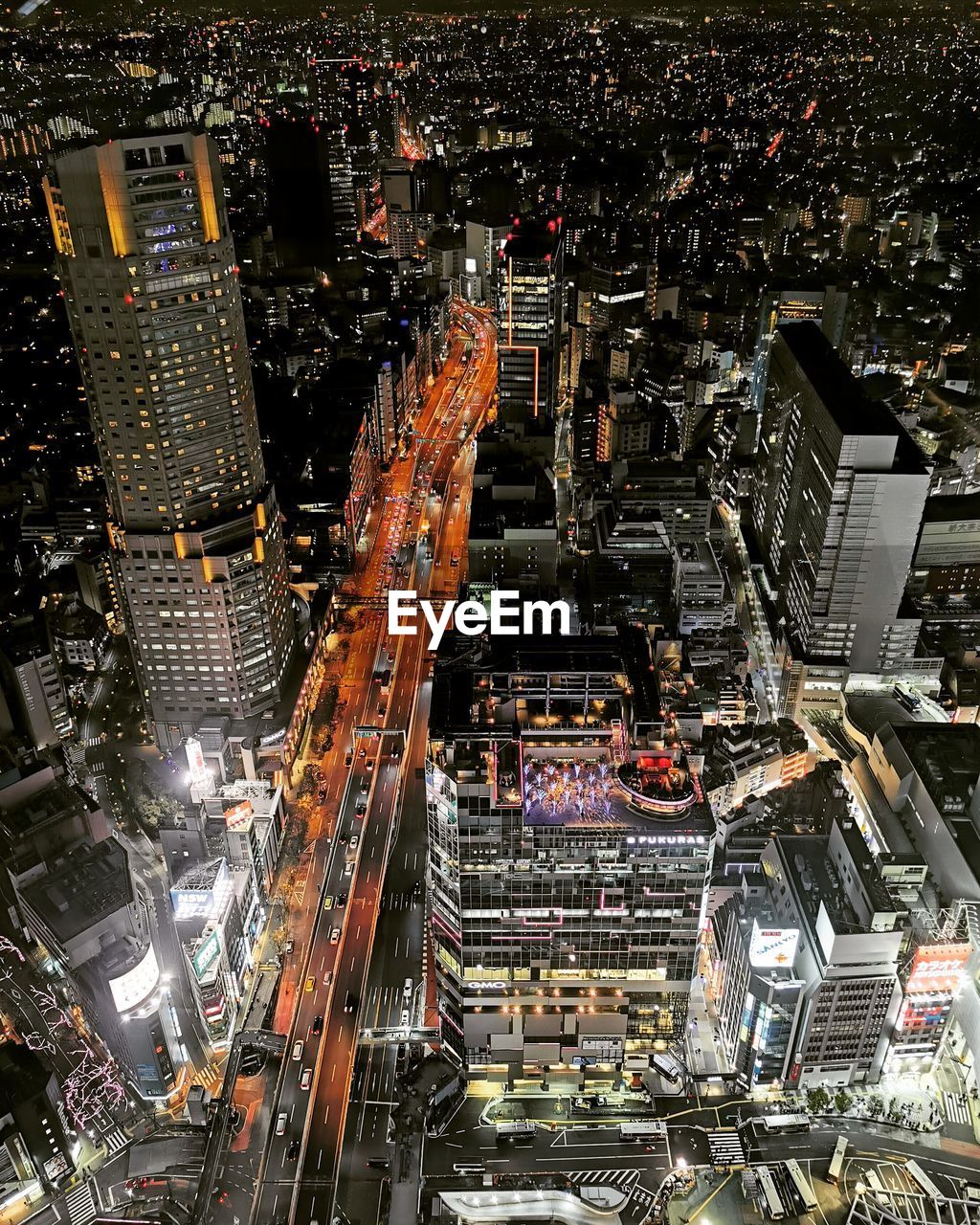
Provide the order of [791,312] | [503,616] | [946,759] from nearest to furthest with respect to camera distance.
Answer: [946,759] → [503,616] → [791,312]

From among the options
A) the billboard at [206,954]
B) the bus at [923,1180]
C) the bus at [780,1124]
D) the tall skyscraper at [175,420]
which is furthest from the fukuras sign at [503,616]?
the bus at [923,1180]

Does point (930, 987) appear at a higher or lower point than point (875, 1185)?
higher

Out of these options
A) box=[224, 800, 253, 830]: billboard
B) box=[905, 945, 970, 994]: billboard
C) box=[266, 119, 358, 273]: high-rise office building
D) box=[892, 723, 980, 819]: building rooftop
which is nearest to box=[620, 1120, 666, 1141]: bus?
box=[905, 945, 970, 994]: billboard

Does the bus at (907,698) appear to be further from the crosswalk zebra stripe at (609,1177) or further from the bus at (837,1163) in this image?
the crosswalk zebra stripe at (609,1177)

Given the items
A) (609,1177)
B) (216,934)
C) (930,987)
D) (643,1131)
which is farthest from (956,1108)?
(216,934)

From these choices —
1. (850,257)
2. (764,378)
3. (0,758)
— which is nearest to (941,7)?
(850,257)

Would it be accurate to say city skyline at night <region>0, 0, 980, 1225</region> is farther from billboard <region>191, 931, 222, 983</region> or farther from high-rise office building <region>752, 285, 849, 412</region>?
high-rise office building <region>752, 285, 849, 412</region>

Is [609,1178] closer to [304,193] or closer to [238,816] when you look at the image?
[238,816]

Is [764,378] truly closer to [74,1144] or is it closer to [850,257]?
[850,257]
